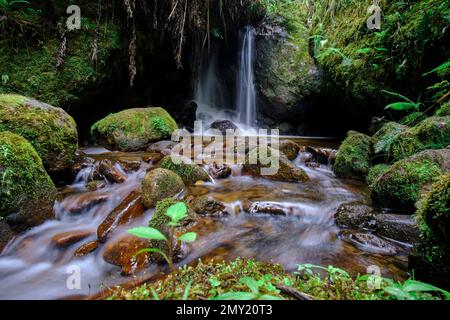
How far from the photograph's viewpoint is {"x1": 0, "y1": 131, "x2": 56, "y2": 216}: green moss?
280 cm

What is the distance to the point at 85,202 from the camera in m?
3.62

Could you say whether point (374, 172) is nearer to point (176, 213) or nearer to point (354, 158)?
point (354, 158)

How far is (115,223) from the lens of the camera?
10.1ft

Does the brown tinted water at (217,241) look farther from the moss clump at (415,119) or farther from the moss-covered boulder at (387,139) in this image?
the moss clump at (415,119)

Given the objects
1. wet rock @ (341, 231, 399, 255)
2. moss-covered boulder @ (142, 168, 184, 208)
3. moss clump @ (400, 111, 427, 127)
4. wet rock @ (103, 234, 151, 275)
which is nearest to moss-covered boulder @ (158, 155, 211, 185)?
moss-covered boulder @ (142, 168, 184, 208)

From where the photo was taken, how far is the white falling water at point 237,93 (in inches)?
423

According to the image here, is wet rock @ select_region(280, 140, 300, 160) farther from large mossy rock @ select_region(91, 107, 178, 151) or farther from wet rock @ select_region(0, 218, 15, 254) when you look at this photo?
wet rock @ select_region(0, 218, 15, 254)

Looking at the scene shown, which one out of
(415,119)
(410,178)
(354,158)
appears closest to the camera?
(410,178)

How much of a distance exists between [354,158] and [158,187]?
11.8ft

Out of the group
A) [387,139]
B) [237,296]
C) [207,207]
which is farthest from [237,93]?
[237,296]

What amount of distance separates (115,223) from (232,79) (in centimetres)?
956

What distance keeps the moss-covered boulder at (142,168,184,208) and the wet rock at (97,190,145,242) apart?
111mm

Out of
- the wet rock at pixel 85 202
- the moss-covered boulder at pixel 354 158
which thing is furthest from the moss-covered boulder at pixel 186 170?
the moss-covered boulder at pixel 354 158
